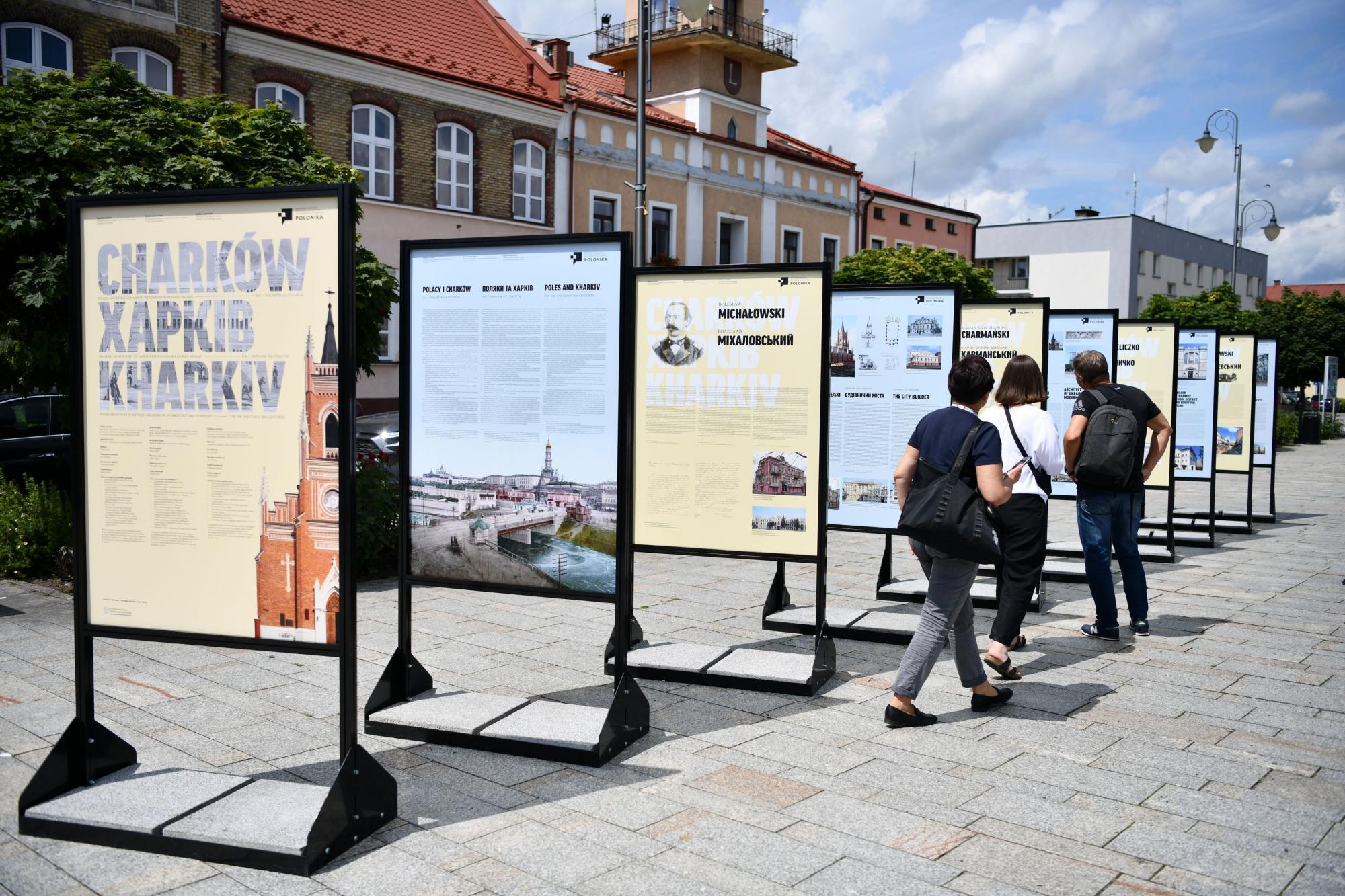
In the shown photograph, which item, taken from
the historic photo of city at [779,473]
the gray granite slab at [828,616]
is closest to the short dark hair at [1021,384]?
the historic photo of city at [779,473]

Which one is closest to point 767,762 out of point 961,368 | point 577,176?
point 961,368

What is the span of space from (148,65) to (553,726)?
72.4 ft

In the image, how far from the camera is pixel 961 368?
5867 mm

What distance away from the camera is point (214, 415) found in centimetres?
447

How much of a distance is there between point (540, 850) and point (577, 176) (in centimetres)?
3011

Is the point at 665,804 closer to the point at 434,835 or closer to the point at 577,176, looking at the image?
the point at 434,835

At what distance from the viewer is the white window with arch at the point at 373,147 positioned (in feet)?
88.7

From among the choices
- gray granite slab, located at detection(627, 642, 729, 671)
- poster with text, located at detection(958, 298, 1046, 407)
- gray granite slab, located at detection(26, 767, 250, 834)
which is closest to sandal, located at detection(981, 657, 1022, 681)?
gray granite slab, located at detection(627, 642, 729, 671)

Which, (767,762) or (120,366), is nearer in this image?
(120,366)

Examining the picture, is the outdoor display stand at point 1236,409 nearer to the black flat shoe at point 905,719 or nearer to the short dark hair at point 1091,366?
the short dark hair at point 1091,366

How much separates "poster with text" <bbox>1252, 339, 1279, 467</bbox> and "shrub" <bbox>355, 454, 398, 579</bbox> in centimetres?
1280

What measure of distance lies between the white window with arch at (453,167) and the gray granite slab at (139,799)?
25.8 metres

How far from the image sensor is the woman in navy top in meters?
5.64

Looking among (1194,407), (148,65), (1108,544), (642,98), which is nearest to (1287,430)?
(1194,407)
